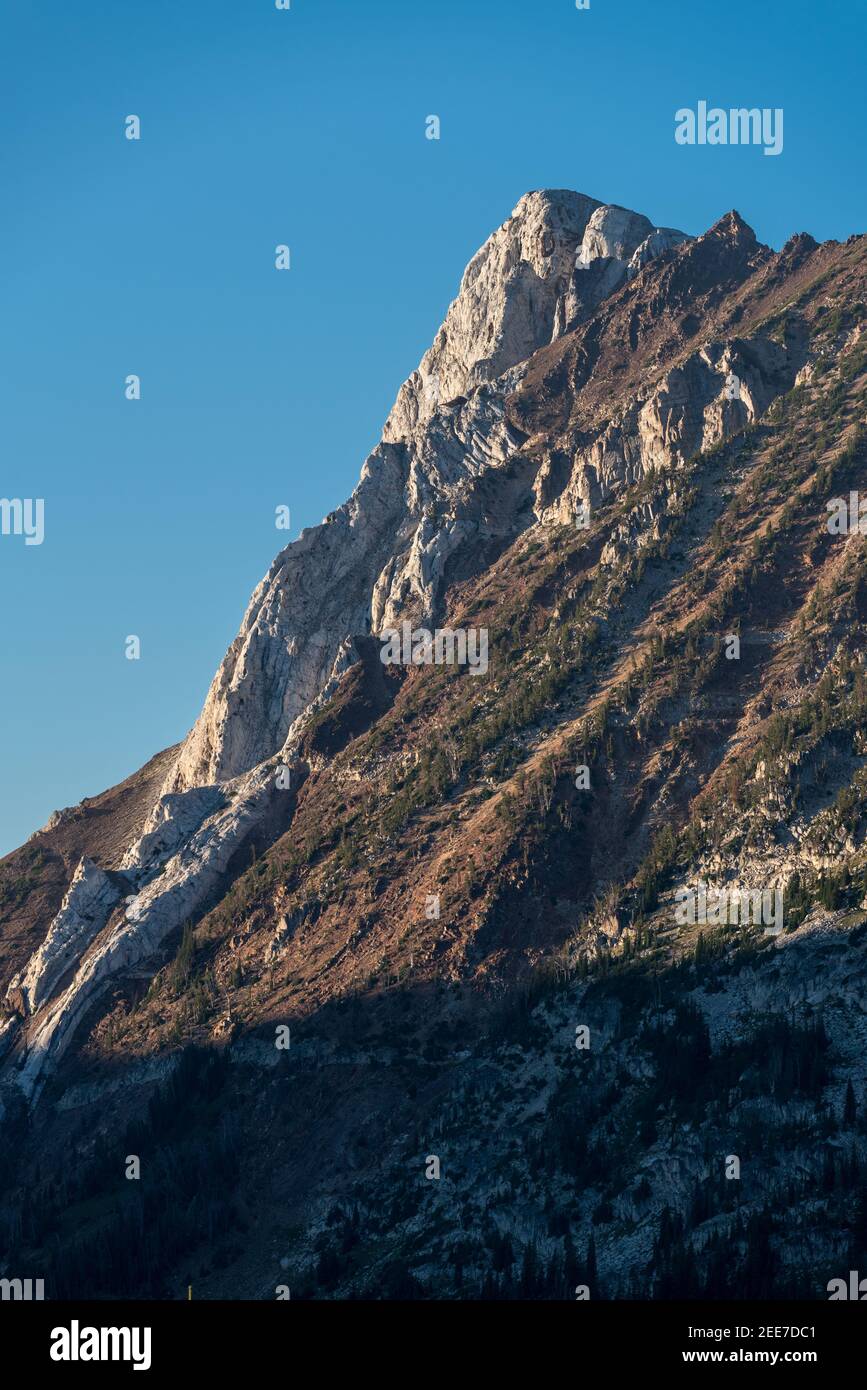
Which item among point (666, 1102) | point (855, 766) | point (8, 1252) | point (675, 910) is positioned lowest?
point (8, 1252)

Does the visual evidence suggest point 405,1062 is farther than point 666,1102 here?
Yes

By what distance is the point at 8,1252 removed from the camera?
607 feet

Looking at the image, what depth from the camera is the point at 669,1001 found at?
171 metres

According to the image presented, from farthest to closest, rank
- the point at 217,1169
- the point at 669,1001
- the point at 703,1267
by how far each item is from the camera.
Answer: the point at 217,1169
the point at 669,1001
the point at 703,1267

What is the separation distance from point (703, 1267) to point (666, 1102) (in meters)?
25.5

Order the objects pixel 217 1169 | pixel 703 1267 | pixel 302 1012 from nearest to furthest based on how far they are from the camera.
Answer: pixel 703 1267 < pixel 217 1169 < pixel 302 1012

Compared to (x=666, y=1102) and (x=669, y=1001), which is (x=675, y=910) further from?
(x=666, y=1102)
